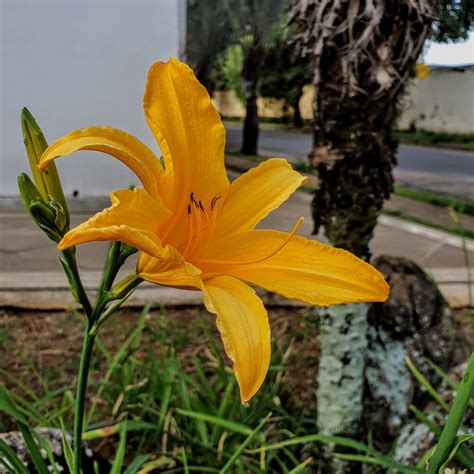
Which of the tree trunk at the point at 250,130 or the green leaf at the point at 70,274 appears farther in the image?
the tree trunk at the point at 250,130

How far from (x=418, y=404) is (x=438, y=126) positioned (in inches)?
758

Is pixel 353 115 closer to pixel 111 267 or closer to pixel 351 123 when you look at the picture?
pixel 351 123

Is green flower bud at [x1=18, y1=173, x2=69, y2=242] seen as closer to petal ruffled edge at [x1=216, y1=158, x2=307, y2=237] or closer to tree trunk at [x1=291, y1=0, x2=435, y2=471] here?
petal ruffled edge at [x1=216, y1=158, x2=307, y2=237]

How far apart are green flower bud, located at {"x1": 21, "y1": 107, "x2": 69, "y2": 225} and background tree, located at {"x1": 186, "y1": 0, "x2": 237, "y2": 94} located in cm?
1106

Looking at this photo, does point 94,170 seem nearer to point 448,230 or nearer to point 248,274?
point 448,230

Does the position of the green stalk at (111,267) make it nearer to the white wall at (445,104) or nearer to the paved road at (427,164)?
the paved road at (427,164)

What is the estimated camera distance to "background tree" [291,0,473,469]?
1851 mm

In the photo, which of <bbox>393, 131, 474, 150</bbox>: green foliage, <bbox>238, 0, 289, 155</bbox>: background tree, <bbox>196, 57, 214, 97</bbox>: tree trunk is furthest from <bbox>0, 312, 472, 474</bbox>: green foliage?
<bbox>393, 131, 474, 150</bbox>: green foliage

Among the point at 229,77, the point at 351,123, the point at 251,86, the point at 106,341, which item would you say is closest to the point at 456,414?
the point at 351,123

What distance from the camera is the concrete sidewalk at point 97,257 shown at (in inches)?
139

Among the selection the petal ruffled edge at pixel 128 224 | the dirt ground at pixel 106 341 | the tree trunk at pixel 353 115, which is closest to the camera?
the petal ruffled edge at pixel 128 224

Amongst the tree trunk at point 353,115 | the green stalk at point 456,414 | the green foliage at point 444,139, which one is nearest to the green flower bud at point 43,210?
the green stalk at point 456,414

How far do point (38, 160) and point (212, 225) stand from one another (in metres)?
0.20

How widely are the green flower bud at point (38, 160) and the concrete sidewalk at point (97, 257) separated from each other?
2.66 m
